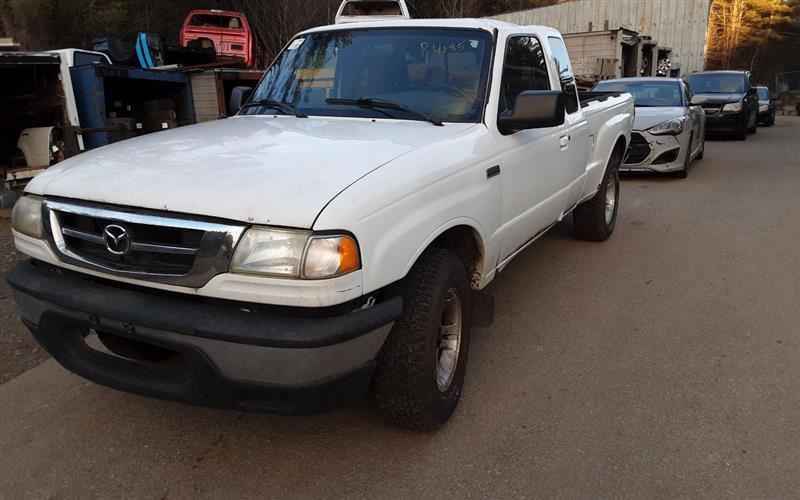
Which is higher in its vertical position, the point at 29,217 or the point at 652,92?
the point at 29,217

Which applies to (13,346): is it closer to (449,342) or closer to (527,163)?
(449,342)

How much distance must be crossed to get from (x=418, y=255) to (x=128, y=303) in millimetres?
1133

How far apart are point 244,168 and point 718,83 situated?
54.7 ft

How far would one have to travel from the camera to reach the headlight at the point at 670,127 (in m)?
9.75

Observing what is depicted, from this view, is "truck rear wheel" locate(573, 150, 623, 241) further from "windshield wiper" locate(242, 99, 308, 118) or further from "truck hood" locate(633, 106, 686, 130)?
"truck hood" locate(633, 106, 686, 130)

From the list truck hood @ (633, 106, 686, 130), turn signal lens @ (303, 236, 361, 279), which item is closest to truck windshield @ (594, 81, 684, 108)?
truck hood @ (633, 106, 686, 130)

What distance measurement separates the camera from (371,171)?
8.26 feet

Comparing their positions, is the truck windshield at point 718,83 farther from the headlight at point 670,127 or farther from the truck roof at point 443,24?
the truck roof at point 443,24

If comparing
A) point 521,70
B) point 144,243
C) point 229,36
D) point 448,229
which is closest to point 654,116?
point 521,70

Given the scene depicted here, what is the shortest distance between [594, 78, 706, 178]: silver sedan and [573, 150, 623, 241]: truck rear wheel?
12.8ft

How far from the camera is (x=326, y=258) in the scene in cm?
223

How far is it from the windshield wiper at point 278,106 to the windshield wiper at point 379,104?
7.4 inches

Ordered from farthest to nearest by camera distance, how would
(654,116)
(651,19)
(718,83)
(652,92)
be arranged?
1. (651,19)
2. (718,83)
3. (652,92)
4. (654,116)

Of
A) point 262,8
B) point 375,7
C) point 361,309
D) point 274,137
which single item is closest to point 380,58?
point 274,137
